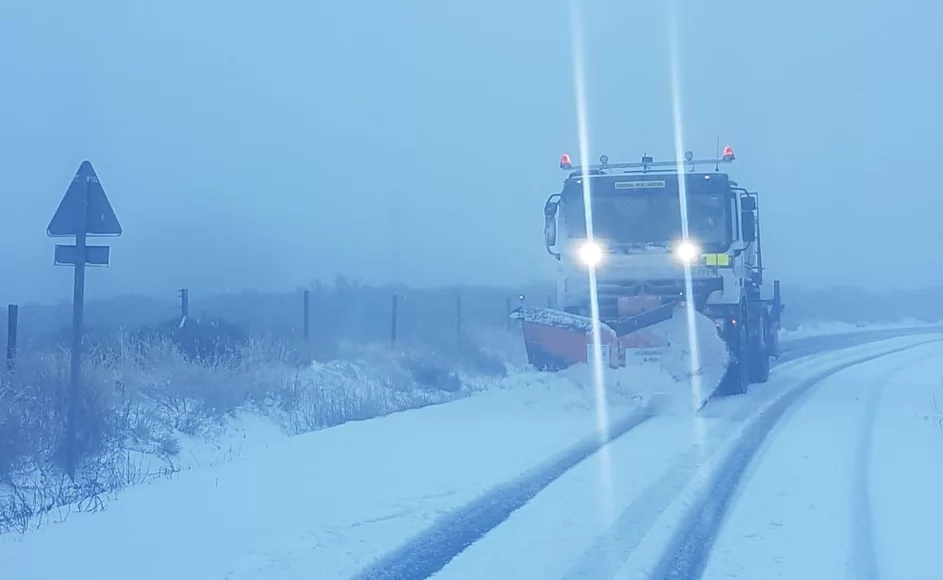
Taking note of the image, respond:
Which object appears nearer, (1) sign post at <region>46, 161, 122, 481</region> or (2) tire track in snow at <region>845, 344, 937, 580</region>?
(2) tire track in snow at <region>845, 344, 937, 580</region>

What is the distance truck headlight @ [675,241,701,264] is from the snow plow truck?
1cm

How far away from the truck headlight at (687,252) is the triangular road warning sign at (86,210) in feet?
25.8

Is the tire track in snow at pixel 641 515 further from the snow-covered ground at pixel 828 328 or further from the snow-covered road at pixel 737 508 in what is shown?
the snow-covered ground at pixel 828 328

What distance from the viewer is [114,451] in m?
10.5

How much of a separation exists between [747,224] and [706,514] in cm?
877

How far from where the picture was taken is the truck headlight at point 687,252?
14211 mm

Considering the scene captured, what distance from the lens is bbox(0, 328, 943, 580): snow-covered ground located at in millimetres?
5699

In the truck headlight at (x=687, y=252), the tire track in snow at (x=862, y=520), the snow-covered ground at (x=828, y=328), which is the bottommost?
the tire track in snow at (x=862, y=520)

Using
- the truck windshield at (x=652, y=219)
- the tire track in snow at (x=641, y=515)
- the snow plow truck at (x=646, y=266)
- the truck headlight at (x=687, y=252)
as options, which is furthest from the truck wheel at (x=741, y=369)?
the tire track in snow at (x=641, y=515)

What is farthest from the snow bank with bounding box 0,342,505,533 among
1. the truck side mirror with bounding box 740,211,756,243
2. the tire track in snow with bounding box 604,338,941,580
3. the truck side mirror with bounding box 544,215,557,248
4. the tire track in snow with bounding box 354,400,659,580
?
the truck side mirror with bounding box 740,211,756,243

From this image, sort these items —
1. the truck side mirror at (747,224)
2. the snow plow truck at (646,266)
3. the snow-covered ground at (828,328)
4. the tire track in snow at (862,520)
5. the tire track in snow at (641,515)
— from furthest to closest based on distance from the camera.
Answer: the snow-covered ground at (828,328) < the truck side mirror at (747,224) < the snow plow truck at (646,266) < the tire track in snow at (641,515) < the tire track in snow at (862,520)

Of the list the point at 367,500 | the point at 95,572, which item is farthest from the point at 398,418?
the point at 95,572

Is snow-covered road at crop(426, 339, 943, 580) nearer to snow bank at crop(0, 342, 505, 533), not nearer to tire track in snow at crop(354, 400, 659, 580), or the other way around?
tire track in snow at crop(354, 400, 659, 580)

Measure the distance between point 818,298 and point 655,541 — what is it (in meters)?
79.0
